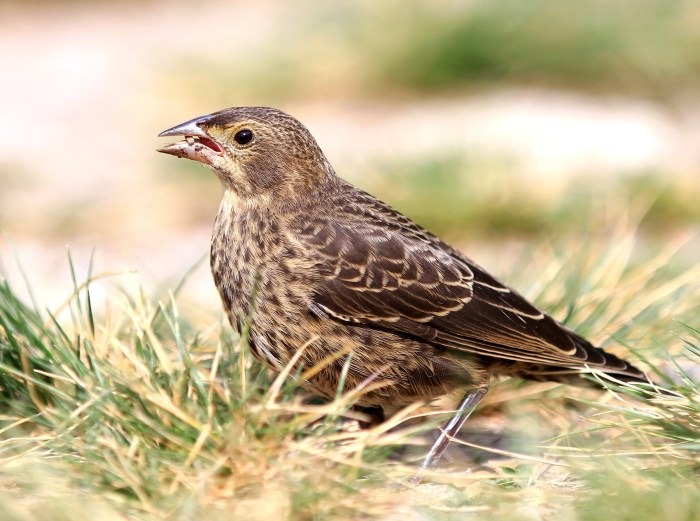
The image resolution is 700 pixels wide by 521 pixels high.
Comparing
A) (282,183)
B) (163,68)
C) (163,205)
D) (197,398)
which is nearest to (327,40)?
(163,68)

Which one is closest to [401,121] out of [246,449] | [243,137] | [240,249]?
[243,137]

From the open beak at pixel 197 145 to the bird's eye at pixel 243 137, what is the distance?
0.07 m

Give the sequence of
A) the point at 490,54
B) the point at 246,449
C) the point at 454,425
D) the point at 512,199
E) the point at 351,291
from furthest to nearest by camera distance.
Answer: the point at 490,54, the point at 512,199, the point at 454,425, the point at 351,291, the point at 246,449

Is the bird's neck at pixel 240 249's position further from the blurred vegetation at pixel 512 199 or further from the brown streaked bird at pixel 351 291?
the blurred vegetation at pixel 512 199

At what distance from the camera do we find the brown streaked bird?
3.83 meters

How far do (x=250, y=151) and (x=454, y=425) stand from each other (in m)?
1.25

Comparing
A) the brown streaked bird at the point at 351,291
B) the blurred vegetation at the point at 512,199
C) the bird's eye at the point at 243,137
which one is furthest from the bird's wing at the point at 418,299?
the blurred vegetation at the point at 512,199

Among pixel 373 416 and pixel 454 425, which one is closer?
pixel 454 425

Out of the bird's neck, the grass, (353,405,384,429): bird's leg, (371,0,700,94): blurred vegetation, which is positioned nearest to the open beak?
the bird's neck

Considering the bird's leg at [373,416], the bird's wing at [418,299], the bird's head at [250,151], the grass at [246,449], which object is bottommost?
the bird's leg at [373,416]

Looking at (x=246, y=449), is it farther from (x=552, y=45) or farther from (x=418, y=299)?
(x=552, y=45)

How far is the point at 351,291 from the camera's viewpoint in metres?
3.86

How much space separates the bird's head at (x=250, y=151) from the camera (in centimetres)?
416

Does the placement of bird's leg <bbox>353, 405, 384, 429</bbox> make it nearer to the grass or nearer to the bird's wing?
the grass
